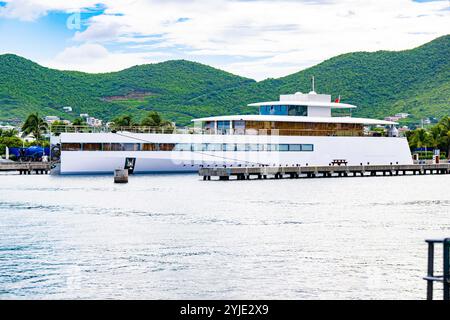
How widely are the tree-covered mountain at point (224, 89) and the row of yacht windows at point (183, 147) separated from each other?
7041cm

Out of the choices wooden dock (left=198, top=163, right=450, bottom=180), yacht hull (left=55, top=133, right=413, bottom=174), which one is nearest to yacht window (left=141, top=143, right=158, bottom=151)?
yacht hull (left=55, top=133, right=413, bottom=174)

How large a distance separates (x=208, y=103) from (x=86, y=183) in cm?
11149

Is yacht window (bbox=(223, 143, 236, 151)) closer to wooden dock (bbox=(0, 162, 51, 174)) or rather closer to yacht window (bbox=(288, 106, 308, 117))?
yacht window (bbox=(288, 106, 308, 117))

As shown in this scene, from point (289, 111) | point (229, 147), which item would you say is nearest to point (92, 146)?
point (229, 147)

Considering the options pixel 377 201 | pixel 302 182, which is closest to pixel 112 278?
pixel 377 201

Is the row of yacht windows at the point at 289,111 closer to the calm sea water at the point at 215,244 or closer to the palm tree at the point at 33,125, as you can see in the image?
the calm sea water at the point at 215,244

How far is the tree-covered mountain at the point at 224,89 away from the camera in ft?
475

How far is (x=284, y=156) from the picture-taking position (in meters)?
74.2

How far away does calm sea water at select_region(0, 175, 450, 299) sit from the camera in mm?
16766

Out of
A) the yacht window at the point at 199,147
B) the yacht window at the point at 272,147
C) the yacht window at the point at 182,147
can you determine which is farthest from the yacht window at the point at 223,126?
the yacht window at the point at 182,147

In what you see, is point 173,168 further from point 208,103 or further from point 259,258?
point 208,103

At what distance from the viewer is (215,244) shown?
23969 millimetres

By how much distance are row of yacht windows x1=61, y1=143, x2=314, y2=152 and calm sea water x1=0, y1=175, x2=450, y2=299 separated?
1836 cm
